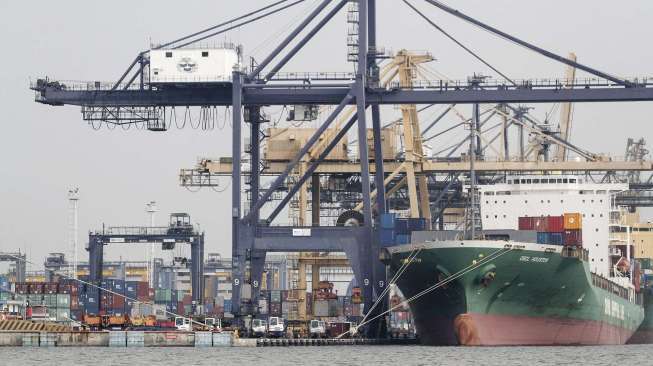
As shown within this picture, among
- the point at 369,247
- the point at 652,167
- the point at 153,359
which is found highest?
the point at 652,167

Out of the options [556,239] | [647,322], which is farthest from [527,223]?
[647,322]

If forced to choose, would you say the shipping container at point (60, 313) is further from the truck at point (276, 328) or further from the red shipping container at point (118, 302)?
the truck at point (276, 328)

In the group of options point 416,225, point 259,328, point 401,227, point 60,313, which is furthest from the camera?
point 60,313

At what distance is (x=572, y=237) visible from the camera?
7100 cm

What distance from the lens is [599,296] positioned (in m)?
72.3

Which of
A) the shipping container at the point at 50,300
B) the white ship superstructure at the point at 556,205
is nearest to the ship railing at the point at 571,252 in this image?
the white ship superstructure at the point at 556,205

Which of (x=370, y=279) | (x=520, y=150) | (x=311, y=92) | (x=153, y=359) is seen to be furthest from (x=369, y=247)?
(x=520, y=150)

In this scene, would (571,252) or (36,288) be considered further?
(36,288)

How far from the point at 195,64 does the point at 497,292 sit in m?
18.0

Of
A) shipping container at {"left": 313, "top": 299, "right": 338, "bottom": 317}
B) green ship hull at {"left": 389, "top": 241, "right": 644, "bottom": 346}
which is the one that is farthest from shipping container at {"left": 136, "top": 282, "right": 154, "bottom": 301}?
green ship hull at {"left": 389, "top": 241, "right": 644, "bottom": 346}

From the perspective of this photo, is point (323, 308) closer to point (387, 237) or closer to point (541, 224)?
point (387, 237)

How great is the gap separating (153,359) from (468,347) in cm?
1449

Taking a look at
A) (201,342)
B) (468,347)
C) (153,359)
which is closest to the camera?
(153,359)

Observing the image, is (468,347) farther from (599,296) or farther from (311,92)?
(311,92)
